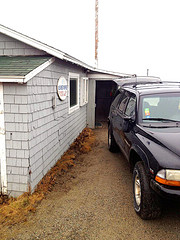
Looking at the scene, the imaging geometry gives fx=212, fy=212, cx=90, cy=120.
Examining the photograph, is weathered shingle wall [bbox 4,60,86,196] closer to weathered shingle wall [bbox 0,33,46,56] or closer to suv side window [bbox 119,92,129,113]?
weathered shingle wall [bbox 0,33,46,56]

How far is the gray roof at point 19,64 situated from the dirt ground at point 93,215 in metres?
2.58

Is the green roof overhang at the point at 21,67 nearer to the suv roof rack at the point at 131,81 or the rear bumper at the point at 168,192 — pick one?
the rear bumper at the point at 168,192

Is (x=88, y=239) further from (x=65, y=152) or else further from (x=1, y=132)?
(x=65, y=152)

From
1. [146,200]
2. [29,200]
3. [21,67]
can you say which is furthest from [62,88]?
[146,200]

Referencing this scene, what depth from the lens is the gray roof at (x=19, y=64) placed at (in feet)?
13.2

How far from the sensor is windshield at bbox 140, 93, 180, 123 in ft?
12.9

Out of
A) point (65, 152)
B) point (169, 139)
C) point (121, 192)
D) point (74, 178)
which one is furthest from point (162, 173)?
point (65, 152)

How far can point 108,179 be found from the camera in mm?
5137

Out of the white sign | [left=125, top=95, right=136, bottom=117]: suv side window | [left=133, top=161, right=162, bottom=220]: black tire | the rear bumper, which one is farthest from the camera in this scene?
the white sign

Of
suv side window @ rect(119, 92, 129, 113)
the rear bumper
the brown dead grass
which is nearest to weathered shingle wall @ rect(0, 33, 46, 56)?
suv side window @ rect(119, 92, 129, 113)

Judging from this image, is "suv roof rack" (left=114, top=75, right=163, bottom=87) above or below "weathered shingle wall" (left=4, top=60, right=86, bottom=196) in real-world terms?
above

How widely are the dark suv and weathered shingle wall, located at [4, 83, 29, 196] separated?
6.73 ft

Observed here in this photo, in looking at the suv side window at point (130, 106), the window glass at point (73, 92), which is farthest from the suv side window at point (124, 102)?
the window glass at point (73, 92)

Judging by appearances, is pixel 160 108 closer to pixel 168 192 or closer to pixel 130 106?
pixel 130 106
